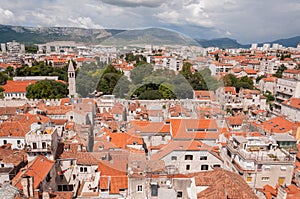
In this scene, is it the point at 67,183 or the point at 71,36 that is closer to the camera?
the point at 71,36

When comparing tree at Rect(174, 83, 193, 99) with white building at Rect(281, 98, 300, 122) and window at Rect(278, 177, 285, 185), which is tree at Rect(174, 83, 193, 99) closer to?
window at Rect(278, 177, 285, 185)

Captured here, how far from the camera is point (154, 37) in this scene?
10.9ft

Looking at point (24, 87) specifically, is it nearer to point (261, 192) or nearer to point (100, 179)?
point (100, 179)

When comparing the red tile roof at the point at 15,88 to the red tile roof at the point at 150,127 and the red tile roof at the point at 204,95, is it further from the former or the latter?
the red tile roof at the point at 204,95

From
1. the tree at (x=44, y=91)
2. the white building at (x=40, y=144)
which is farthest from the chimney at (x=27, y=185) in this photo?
the tree at (x=44, y=91)

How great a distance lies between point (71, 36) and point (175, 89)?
13.3 feet

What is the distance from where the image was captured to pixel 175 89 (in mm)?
3598

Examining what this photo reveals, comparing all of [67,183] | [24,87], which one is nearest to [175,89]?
[67,183]

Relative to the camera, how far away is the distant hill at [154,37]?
3.31 metres

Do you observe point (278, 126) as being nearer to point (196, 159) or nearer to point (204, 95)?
point (196, 159)

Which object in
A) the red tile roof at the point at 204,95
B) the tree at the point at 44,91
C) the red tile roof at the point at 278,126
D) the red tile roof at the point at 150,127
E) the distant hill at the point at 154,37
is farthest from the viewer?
the tree at the point at 44,91

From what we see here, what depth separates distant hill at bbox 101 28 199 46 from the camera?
3.31m

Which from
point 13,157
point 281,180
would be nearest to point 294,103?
point 281,180

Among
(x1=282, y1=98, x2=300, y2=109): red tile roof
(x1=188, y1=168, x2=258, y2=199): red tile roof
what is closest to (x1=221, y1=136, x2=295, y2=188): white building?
(x1=188, y1=168, x2=258, y2=199): red tile roof
